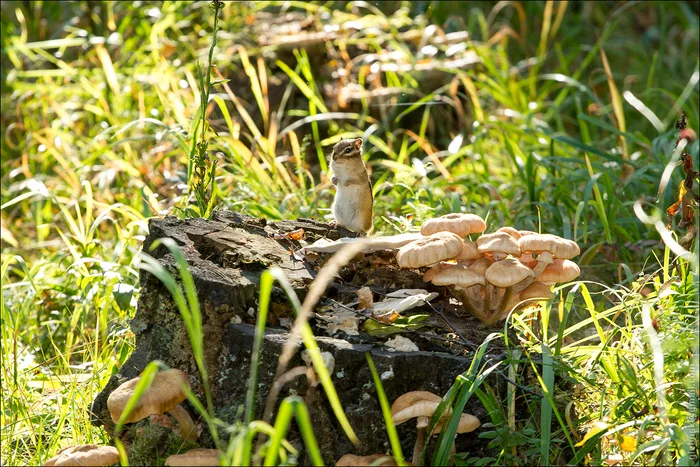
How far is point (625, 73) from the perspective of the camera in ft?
31.5

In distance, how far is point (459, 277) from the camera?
314cm

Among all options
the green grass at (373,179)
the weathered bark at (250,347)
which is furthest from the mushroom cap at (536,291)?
the weathered bark at (250,347)

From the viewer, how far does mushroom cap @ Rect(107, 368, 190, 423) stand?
8.80 ft

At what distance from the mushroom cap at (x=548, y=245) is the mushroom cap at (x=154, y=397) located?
139cm

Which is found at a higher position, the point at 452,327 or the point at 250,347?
the point at 250,347

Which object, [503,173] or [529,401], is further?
[503,173]

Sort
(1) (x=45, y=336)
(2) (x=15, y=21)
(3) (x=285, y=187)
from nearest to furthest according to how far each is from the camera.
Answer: (1) (x=45, y=336)
(3) (x=285, y=187)
(2) (x=15, y=21)

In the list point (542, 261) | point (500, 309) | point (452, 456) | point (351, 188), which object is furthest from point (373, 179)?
point (452, 456)

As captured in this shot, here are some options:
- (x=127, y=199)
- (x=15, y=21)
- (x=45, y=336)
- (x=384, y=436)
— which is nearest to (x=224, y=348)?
(x=384, y=436)

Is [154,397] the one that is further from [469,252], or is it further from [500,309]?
[500,309]

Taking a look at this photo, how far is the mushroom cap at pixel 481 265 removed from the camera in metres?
3.21

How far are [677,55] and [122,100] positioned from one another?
247 inches

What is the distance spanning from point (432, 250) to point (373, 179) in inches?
156

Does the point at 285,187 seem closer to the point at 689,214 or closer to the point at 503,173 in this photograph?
the point at 503,173
